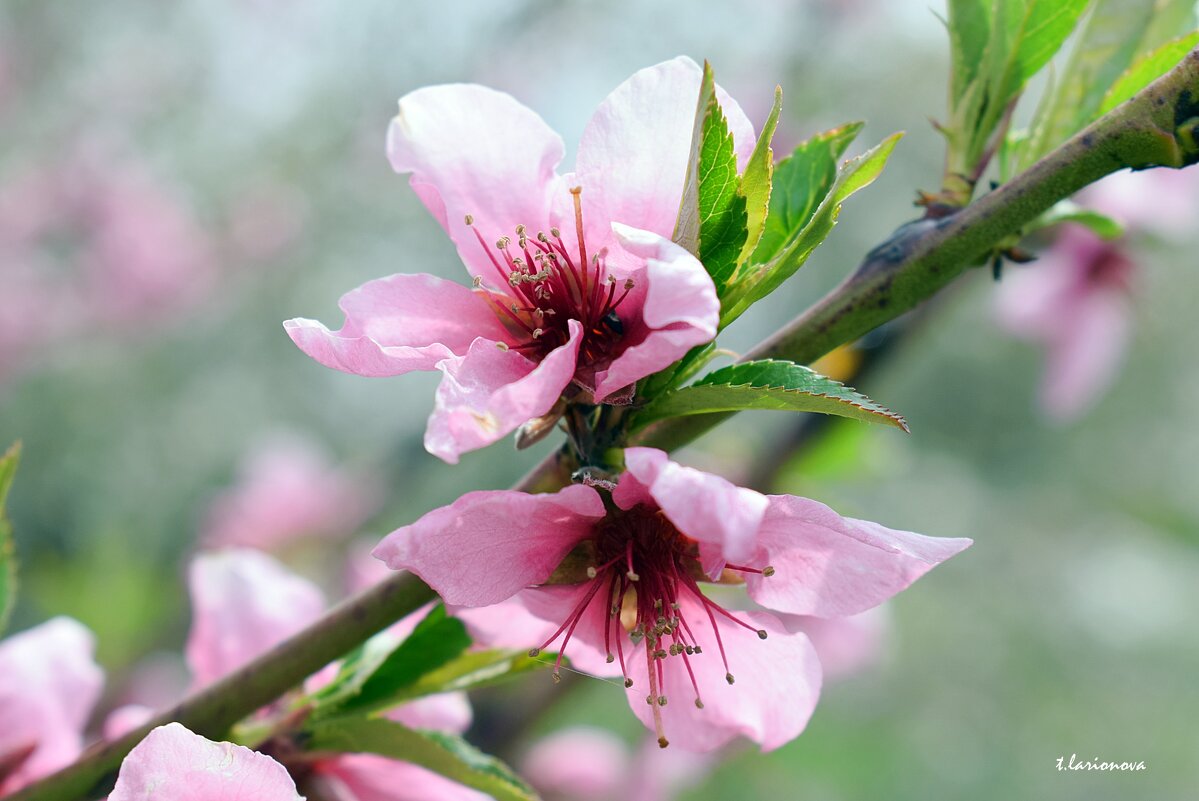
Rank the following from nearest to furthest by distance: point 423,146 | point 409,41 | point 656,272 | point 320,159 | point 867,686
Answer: point 656,272
point 423,146
point 409,41
point 320,159
point 867,686

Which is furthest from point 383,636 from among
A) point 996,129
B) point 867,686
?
point 867,686

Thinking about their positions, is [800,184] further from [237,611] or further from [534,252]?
[237,611]

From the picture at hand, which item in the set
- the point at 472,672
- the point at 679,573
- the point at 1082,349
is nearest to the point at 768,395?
the point at 679,573

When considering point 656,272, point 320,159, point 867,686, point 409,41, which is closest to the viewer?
point 656,272

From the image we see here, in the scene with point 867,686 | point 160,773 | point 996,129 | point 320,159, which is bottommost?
point 867,686

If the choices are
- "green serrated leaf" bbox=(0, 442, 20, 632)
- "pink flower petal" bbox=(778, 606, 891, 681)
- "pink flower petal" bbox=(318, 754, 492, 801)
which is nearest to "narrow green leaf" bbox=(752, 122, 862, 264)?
"pink flower petal" bbox=(318, 754, 492, 801)

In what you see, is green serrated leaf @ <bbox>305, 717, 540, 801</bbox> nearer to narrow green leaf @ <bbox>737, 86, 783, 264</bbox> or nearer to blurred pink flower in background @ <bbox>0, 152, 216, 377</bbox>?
narrow green leaf @ <bbox>737, 86, 783, 264</bbox>

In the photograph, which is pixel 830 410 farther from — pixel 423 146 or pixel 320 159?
pixel 320 159
